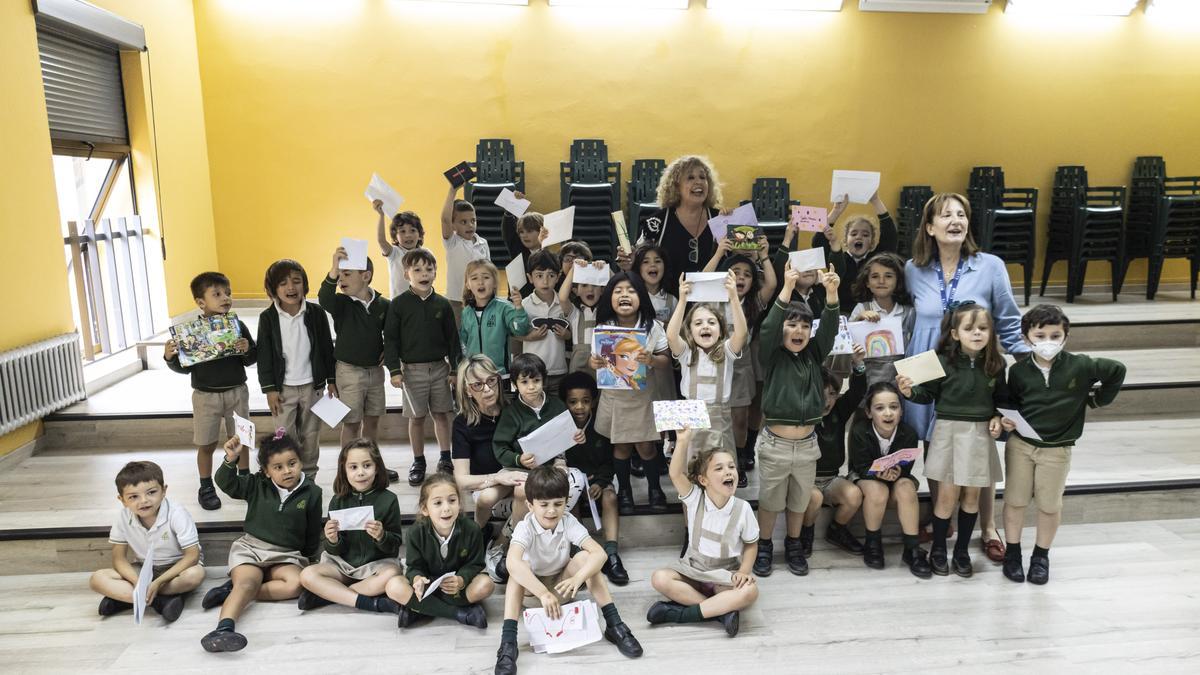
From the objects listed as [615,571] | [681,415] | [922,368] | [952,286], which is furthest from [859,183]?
[615,571]

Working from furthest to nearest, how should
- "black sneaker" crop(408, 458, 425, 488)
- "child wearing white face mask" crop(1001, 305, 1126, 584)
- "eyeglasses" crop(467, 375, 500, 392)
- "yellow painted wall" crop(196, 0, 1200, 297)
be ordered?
"yellow painted wall" crop(196, 0, 1200, 297)
"black sneaker" crop(408, 458, 425, 488)
"eyeglasses" crop(467, 375, 500, 392)
"child wearing white face mask" crop(1001, 305, 1126, 584)

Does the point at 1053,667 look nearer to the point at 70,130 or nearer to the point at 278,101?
the point at 70,130

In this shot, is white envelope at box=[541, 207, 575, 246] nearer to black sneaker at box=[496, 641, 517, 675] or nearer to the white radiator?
black sneaker at box=[496, 641, 517, 675]

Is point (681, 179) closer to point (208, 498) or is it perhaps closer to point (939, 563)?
point (939, 563)

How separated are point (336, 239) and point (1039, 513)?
210 inches

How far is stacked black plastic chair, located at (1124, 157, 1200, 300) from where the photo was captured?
6387 mm

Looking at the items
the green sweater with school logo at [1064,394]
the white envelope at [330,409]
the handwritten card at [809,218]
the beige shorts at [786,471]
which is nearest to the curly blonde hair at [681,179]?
the handwritten card at [809,218]

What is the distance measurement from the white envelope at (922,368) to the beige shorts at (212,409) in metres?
2.91

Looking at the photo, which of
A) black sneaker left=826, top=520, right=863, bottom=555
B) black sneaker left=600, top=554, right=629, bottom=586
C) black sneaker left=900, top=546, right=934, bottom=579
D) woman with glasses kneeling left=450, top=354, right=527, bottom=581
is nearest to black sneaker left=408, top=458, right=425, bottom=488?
woman with glasses kneeling left=450, top=354, right=527, bottom=581

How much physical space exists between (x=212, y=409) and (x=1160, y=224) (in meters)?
7.04

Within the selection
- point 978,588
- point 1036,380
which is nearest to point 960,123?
point 1036,380

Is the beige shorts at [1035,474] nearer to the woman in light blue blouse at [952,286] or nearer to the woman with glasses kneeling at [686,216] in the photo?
the woman in light blue blouse at [952,286]

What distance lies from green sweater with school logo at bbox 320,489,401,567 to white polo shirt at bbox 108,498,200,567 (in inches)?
21.4

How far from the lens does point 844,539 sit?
345cm
